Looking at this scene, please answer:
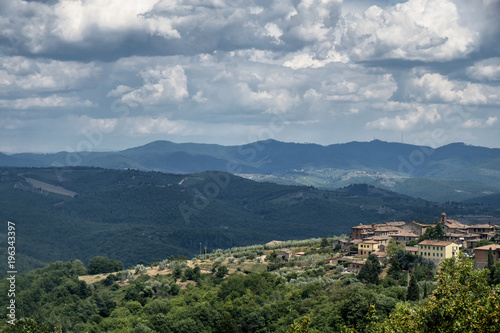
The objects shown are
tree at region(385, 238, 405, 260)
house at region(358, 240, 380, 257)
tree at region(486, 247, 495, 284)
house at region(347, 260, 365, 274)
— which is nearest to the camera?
tree at region(486, 247, 495, 284)

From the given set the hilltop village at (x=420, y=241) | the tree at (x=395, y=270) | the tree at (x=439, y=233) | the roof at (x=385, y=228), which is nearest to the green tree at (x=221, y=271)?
the hilltop village at (x=420, y=241)

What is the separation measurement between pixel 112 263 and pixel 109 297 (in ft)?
96.9

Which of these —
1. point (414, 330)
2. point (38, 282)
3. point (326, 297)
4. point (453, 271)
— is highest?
point (453, 271)

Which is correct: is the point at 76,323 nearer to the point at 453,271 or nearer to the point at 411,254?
the point at 411,254

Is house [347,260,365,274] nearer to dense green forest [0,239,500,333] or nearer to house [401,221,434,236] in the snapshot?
dense green forest [0,239,500,333]

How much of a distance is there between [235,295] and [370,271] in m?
17.3

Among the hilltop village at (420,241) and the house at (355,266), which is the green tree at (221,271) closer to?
the hilltop village at (420,241)

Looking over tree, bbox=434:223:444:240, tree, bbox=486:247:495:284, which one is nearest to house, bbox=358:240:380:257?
tree, bbox=434:223:444:240

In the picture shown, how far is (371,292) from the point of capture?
213 feet

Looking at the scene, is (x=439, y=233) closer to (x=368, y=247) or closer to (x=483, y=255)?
(x=368, y=247)

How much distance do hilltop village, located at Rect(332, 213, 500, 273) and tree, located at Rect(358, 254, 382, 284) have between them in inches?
174

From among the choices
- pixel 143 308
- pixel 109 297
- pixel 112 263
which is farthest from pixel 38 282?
pixel 143 308

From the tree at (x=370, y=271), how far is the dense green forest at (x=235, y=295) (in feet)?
0.45

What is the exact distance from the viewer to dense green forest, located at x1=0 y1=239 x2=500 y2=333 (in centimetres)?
6384
